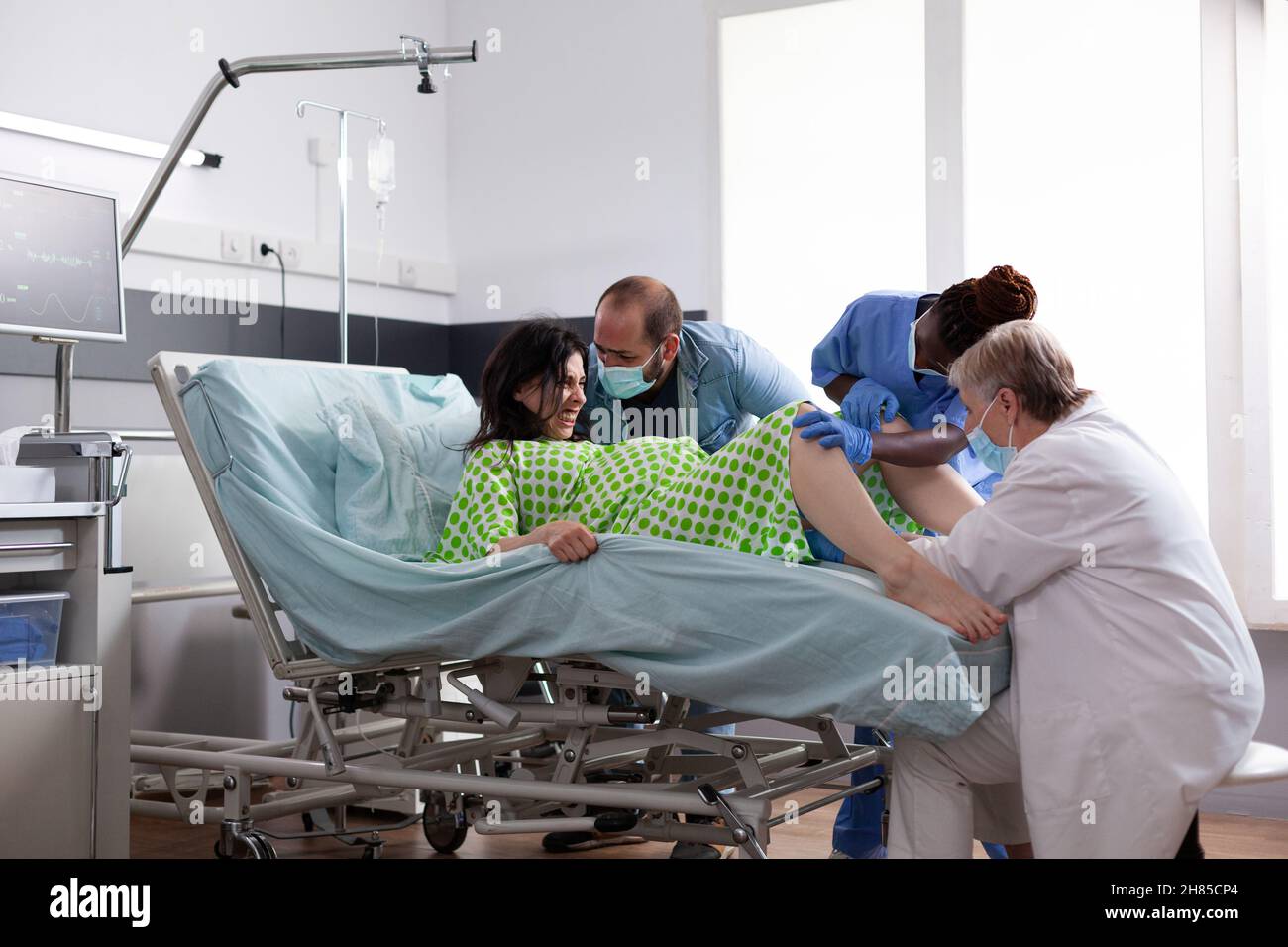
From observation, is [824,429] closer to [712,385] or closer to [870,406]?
[870,406]

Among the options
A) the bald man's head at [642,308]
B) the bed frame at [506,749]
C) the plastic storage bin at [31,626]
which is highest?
the bald man's head at [642,308]

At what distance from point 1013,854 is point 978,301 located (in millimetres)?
863

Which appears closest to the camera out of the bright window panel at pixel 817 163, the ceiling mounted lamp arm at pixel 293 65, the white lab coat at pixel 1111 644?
the white lab coat at pixel 1111 644

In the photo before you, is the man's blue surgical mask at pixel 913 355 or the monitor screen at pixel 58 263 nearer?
the man's blue surgical mask at pixel 913 355

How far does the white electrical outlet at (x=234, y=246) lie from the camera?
3.43 m

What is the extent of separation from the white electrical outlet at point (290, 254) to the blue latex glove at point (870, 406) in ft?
6.64

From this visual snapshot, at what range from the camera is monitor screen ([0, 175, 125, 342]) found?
7.40 ft

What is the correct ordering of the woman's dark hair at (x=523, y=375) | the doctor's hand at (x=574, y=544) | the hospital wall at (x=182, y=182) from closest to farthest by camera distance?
the doctor's hand at (x=574, y=544), the woman's dark hair at (x=523, y=375), the hospital wall at (x=182, y=182)

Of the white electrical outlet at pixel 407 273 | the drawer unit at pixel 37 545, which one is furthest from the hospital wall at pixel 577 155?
the drawer unit at pixel 37 545

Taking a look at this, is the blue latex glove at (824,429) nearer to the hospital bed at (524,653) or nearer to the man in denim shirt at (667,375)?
the hospital bed at (524,653)

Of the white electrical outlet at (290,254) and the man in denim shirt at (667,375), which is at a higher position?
the white electrical outlet at (290,254)

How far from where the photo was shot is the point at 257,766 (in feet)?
6.84

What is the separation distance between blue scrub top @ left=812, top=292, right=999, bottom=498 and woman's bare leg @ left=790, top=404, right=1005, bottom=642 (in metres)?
0.44

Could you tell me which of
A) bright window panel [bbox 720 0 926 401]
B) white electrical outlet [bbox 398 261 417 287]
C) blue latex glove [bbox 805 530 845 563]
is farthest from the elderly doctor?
white electrical outlet [bbox 398 261 417 287]
